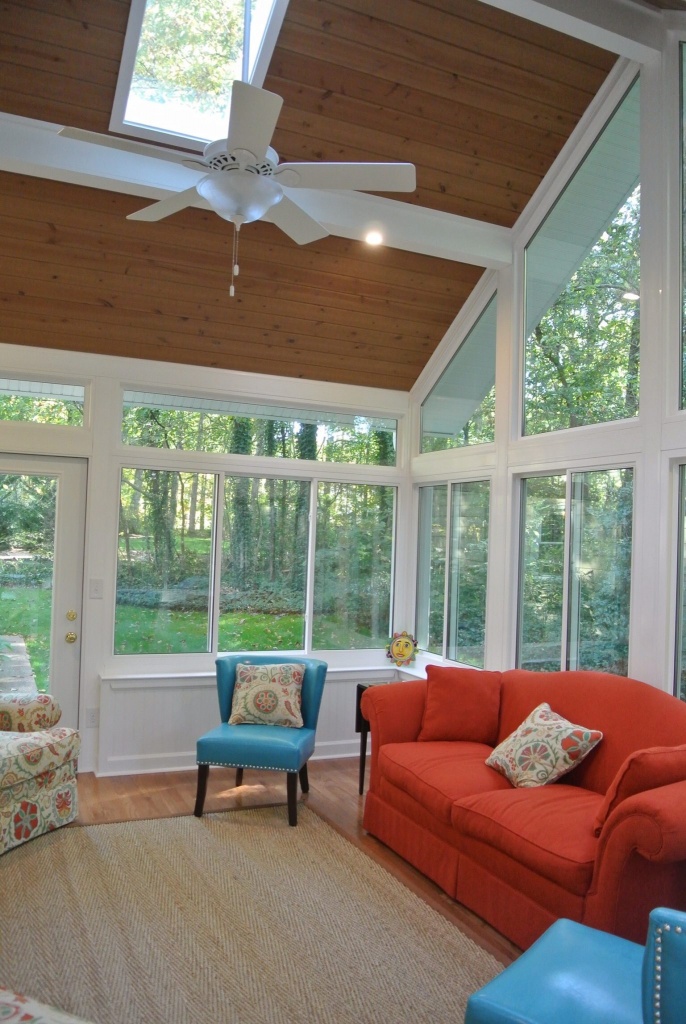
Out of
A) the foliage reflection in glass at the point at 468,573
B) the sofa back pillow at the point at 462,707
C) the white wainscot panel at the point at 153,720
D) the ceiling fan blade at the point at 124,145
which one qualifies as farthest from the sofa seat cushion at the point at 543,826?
the ceiling fan blade at the point at 124,145

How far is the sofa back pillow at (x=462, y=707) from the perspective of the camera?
4148 millimetres

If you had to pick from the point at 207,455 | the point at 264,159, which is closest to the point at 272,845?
the point at 207,455

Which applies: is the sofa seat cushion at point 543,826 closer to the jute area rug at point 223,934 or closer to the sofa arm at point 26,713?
the jute area rug at point 223,934

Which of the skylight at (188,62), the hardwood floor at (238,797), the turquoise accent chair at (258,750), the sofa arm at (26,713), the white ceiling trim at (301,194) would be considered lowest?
the hardwood floor at (238,797)

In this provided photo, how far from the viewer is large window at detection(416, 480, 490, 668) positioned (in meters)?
5.19

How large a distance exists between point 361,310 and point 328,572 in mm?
1895

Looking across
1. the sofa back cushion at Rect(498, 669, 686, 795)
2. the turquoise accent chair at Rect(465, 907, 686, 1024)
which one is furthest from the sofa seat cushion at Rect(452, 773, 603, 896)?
the turquoise accent chair at Rect(465, 907, 686, 1024)

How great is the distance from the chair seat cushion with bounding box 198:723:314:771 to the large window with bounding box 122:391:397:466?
202cm

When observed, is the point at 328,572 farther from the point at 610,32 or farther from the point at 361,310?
the point at 610,32

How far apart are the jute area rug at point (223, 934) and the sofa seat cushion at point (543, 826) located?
39cm

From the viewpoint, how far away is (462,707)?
164 inches

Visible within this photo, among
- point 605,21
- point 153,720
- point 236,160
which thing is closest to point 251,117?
point 236,160

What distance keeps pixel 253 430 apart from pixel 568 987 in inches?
163

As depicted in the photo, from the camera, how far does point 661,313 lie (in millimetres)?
3746
